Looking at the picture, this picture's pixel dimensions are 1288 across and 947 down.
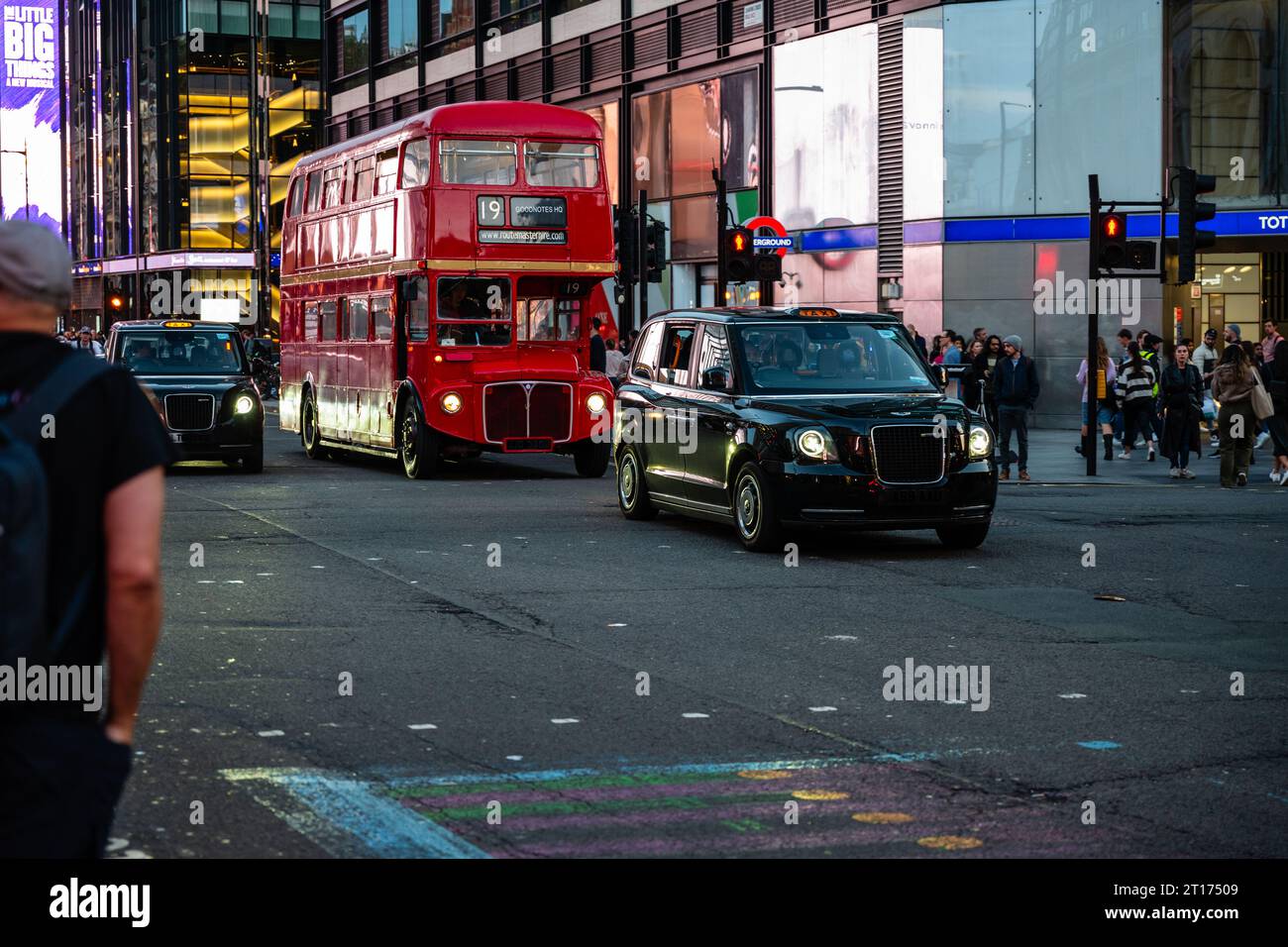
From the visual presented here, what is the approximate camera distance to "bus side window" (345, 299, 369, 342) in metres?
24.9

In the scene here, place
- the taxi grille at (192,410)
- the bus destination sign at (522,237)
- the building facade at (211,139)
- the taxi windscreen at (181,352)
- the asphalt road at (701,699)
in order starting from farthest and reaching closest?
1. the building facade at (211,139)
2. the taxi windscreen at (181,352)
3. the taxi grille at (192,410)
4. the bus destination sign at (522,237)
5. the asphalt road at (701,699)

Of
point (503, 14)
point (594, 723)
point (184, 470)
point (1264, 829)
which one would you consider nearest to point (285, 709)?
point (594, 723)

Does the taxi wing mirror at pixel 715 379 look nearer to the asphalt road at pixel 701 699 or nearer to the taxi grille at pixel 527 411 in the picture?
the asphalt road at pixel 701 699

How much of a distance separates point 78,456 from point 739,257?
24.8 metres

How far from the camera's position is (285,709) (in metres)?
8.02

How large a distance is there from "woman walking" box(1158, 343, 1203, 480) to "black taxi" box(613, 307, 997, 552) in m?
7.95

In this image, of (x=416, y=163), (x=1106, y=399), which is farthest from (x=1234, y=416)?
(x=416, y=163)

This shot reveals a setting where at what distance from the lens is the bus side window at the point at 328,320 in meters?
26.6

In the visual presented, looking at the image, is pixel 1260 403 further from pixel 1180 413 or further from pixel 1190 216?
pixel 1190 216

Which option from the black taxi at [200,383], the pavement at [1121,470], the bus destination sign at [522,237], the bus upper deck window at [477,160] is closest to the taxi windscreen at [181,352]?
the black taxi at [200,383]

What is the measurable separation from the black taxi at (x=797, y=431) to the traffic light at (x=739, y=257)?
1038cm

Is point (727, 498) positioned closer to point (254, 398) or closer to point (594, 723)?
point (594, 723)

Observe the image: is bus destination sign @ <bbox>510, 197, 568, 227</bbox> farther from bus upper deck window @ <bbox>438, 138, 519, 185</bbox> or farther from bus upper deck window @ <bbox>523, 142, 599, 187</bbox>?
bus upper deck window @ <bbox>438, 138, 519, 185</bbox>

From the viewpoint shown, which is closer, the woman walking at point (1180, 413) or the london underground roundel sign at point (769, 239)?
the woman walking at point (1180, 413)
